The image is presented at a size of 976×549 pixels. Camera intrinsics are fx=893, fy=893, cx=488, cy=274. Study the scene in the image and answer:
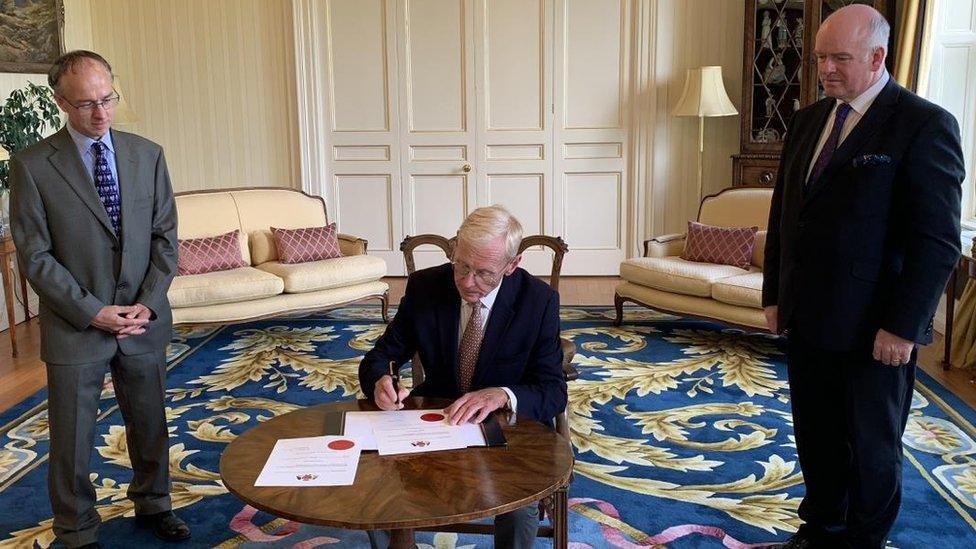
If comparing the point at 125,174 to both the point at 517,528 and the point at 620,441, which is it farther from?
the point at 620,441

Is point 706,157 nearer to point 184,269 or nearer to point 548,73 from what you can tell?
point 548,73

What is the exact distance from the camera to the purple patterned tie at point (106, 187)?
274 cm

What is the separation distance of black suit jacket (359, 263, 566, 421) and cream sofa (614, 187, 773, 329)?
2.87 meters

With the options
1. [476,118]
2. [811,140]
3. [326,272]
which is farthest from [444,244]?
[476,118]

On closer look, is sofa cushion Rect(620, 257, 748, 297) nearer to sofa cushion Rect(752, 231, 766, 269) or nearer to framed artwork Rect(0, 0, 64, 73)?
sofa cushion Rect(752, 231, 766, 269)

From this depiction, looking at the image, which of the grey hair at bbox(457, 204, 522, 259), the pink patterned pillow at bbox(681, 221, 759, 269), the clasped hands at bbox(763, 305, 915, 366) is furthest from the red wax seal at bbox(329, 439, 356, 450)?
the pink patterned pillow at bbox(681, 221, 759, 269)

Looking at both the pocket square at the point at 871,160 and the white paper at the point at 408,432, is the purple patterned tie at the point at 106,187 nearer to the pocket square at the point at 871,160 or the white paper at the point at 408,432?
the white paper at the point at 408,432

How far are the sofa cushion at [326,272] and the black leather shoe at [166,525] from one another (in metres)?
2.64

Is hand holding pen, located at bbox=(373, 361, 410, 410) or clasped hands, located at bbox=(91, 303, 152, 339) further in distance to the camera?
clasped hands, located at bbox=(91, 303, 152, 339)

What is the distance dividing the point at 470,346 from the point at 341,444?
0.53 meters

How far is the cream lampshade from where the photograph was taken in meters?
6.86

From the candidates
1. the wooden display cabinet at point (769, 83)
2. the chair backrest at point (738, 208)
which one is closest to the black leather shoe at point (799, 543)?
the chair backrest at point (738, 208)

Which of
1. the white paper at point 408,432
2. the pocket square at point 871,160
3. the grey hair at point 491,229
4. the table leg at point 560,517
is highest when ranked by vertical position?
the pocket square at point 871,160

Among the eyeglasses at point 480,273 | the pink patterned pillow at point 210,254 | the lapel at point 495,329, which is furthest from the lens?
the pink patterned pillow at point 210,254
